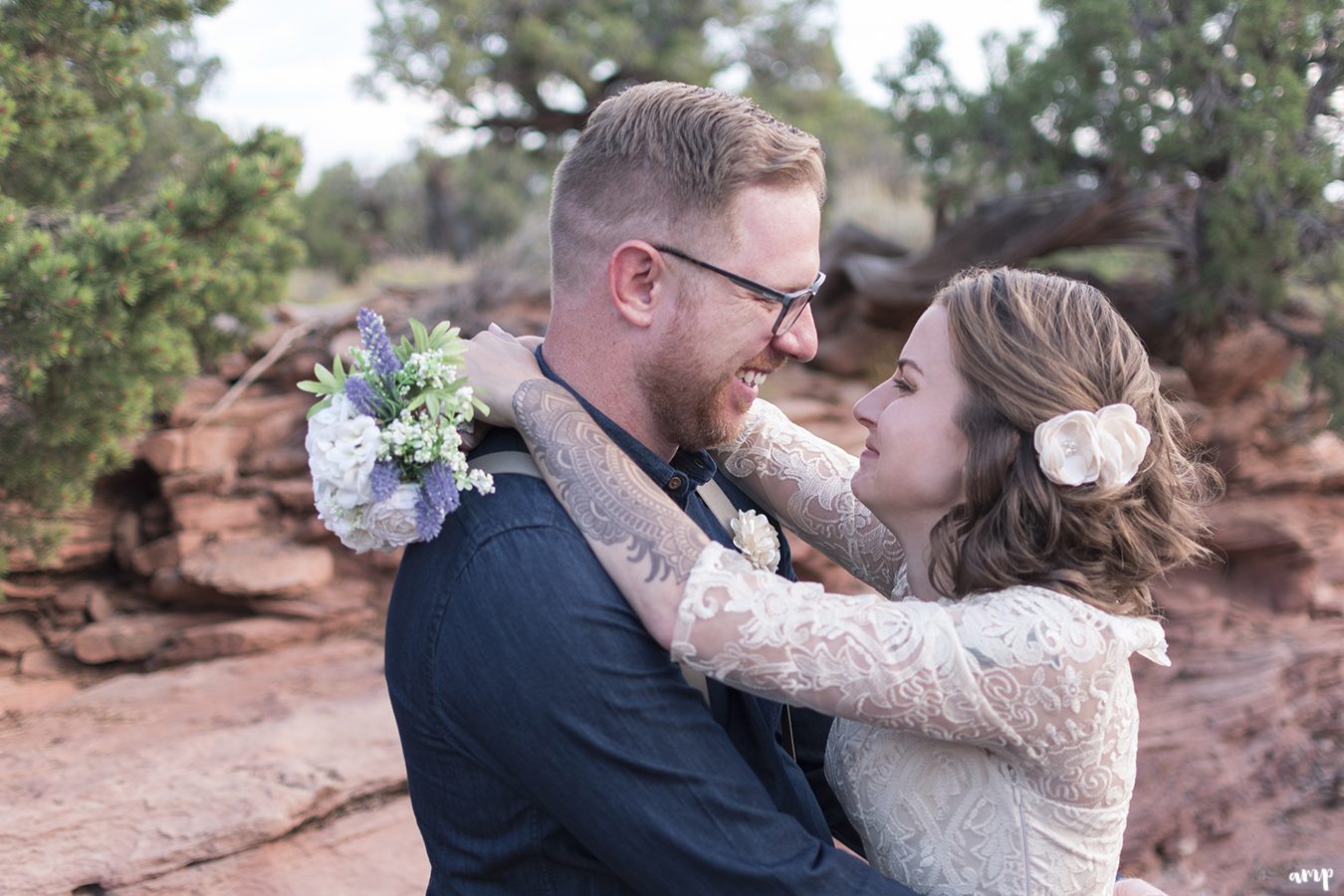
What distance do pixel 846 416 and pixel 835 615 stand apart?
23.1 ft

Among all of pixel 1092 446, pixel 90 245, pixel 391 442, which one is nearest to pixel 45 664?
pixel 90 245

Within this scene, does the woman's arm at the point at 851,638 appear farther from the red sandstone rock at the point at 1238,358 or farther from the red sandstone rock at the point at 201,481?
the red sandstone rock at the point at 1238,358

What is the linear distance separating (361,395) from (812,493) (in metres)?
1.48

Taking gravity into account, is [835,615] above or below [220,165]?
below

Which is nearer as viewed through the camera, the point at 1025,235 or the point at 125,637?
the point at 125,637

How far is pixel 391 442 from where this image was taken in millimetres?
2070

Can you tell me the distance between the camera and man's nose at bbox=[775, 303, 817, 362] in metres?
2.60

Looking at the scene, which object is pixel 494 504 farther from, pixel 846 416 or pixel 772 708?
pixel 846 416

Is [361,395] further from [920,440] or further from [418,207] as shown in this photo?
[418,207]

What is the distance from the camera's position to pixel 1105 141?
9.05 m

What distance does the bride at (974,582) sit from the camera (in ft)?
6.55

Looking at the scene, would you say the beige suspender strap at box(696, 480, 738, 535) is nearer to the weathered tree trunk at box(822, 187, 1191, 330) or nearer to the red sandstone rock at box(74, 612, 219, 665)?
the red sandstone rock at box(74, 612, 219, 665)

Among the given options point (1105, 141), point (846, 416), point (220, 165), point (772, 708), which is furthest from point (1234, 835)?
point (220, 165)

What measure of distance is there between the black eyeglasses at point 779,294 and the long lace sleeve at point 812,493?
0.69m
